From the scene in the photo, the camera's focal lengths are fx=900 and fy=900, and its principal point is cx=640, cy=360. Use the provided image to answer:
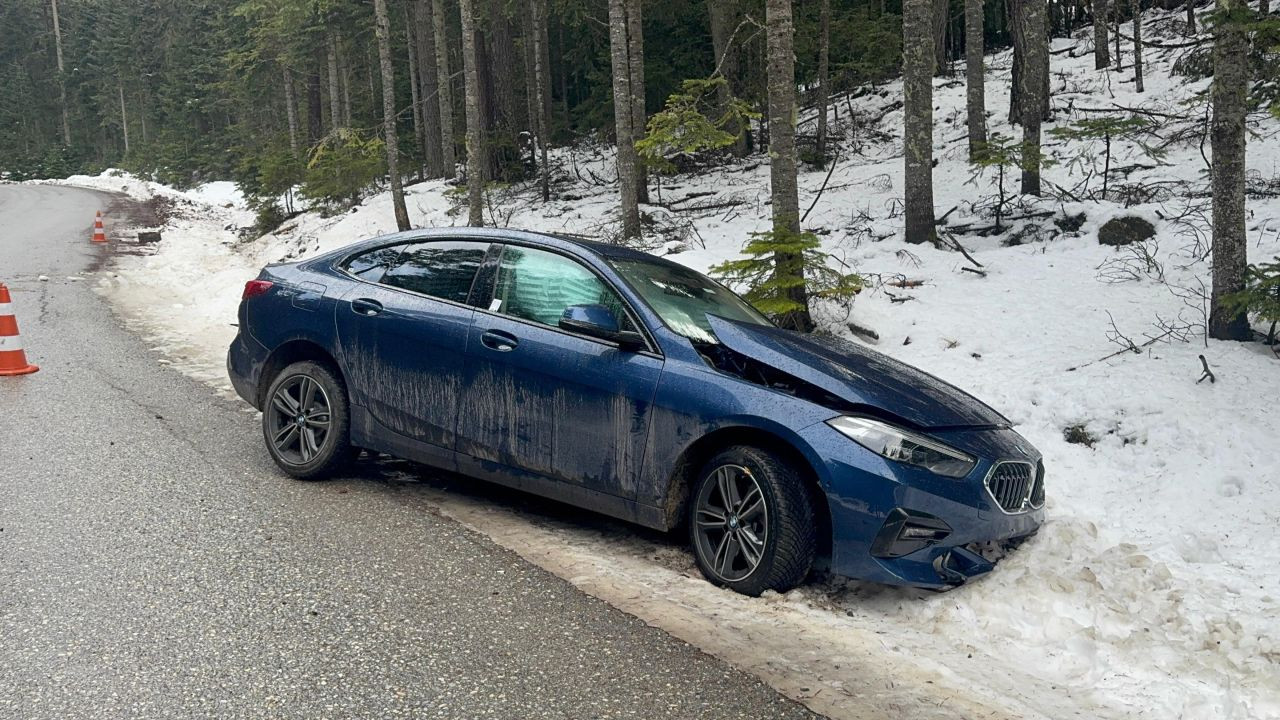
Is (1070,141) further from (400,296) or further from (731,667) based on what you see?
(731,667)

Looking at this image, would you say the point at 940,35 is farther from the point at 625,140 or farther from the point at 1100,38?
the point at 625,140

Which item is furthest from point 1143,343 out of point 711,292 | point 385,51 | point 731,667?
point 385,51

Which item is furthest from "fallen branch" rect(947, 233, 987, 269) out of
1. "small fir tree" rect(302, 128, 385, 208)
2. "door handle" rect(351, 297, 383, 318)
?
"small fir tree" rect(302, 128, 385, 208)

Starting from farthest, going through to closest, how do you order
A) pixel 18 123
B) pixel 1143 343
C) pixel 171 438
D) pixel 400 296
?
pixel 18 123, pixel 1143 343, pixel 171 438, pixel 400 296

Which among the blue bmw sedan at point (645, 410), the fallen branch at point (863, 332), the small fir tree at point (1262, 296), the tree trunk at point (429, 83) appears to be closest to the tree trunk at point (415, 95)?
the tree trunk at point (429, 83)

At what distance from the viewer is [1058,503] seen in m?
5.70

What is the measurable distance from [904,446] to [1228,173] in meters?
5.14

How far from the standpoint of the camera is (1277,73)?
7.14 m

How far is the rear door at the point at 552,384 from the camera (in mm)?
4598

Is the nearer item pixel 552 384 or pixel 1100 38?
pixel 552 384

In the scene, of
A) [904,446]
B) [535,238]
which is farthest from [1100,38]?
[904,446]

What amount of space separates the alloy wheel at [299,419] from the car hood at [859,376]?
264 centimetres

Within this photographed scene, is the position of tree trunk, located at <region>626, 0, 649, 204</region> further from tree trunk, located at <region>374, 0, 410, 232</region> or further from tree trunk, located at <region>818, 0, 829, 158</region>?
tree trunk, located at <region>374, 0, 410, 232</region>

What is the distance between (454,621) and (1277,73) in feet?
24.7
